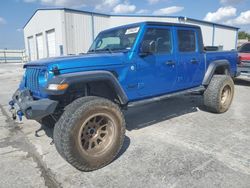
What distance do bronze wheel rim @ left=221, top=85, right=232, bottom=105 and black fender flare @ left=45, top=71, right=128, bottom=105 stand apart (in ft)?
10.9

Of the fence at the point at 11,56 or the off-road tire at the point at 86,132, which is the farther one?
the fence at the point at 11,56

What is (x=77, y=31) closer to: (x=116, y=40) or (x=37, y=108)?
(x=116, y=40)

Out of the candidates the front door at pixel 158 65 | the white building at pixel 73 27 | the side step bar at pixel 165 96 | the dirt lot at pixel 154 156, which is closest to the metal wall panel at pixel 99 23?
the white building at pixel 73 27

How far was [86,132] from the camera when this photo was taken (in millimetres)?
3389

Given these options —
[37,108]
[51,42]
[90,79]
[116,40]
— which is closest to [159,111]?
[116,40]

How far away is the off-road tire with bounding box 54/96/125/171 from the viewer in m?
3.09

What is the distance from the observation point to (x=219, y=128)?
492 cm

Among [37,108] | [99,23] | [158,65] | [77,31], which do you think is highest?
[99,23]

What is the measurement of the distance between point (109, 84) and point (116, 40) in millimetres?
1304

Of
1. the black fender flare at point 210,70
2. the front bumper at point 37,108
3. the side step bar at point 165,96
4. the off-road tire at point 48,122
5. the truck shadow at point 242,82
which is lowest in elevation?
the truck shadow at point 242,82

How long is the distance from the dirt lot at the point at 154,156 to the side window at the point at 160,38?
62.0 inches

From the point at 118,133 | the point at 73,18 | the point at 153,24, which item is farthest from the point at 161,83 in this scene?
the point at 73,18

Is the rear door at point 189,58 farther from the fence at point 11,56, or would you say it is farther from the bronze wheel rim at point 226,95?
the fence at point 11,56

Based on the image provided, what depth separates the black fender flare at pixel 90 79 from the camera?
3.11 meters
